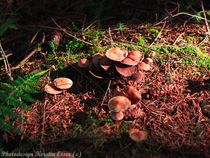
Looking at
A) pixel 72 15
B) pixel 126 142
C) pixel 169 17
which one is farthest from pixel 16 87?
pixel 169 17

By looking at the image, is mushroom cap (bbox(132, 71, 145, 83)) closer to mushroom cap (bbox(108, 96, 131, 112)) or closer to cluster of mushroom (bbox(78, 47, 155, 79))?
cluster of mushroom (bbox(78, 47, 155, 79))

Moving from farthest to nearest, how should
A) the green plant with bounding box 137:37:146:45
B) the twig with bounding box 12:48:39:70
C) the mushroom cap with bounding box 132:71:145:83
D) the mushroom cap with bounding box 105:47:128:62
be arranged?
the green plant with bounding box 137:37:146:45
the twig with bounding box 12:48:39:70
the mushroom cap with bounding box 132:71:145:83
the mushroom cap with bounding box 105:47:128:62

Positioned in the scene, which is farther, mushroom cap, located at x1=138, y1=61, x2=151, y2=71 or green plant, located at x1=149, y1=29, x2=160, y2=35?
green plant, located at x1=149, y1=29, x2=160, y2=35

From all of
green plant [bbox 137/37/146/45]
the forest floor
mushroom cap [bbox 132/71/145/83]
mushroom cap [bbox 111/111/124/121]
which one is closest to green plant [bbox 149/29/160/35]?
the forest floor

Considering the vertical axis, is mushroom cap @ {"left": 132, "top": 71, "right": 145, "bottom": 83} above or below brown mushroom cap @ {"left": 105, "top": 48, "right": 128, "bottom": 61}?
below

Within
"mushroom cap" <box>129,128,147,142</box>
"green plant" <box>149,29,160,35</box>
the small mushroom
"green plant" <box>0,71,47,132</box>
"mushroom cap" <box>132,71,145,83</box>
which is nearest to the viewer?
"mushroom cap" <box>129,128,147,142</box>

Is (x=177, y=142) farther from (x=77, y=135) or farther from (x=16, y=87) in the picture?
(x=16, y=87)

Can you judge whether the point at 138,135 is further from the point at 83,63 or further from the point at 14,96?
the point at 14,96
